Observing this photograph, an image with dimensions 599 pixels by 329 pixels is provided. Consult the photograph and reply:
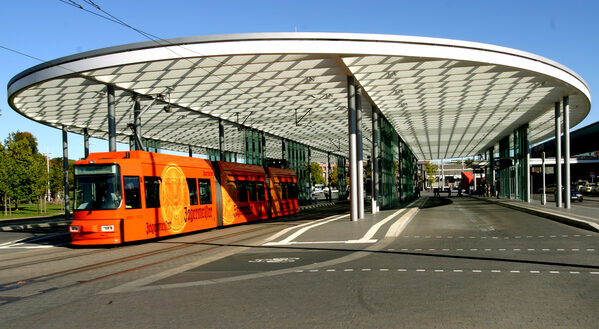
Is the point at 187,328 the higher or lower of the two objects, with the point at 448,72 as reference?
lower

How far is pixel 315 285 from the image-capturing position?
27.9ft

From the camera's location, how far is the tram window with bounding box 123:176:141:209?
1611cm

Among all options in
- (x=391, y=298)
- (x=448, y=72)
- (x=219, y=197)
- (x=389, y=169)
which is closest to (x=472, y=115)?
(x=389, y=169)

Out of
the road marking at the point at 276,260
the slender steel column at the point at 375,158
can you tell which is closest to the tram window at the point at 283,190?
the slender steel column at the point at 375,158

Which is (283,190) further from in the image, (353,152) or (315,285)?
(315,285)

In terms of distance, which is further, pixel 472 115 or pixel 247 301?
pixel 472 115

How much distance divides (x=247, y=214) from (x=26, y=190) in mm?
26366

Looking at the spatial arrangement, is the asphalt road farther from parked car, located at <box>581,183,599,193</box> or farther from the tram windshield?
parked car, located at <box>581,183,599,193</box>

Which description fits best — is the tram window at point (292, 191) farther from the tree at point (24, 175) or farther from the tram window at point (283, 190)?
the tree at point (24, 175)

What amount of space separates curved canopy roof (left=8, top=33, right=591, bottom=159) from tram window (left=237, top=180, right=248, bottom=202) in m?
4.82

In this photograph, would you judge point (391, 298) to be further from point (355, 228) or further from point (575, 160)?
point (575, 160)

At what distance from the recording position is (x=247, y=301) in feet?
24.3

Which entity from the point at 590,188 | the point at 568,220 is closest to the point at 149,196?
the point at 568,220

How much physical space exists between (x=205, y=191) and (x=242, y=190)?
3.76 meters
